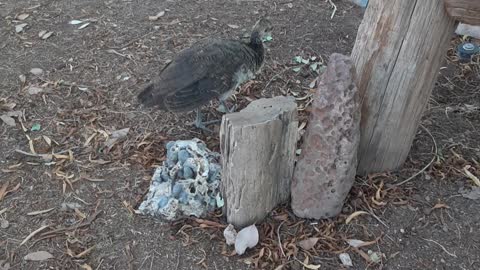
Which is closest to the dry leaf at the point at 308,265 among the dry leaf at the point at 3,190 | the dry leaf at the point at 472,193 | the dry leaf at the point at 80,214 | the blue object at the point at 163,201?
the blue object at the point at 163,201

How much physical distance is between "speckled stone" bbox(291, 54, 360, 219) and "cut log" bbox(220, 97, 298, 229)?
3.9 inches

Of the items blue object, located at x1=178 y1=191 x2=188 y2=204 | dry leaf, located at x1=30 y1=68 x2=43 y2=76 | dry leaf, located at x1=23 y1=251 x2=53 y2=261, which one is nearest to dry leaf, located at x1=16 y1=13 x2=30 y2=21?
dry leaf, located at x1=30 y1=68 x2=43 y2=76

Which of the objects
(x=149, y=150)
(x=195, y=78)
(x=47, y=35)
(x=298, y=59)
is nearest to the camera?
(x=195, y=78)

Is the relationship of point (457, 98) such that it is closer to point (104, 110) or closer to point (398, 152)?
point (398, 152)

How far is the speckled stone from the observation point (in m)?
2.85

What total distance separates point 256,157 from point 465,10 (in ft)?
3.95

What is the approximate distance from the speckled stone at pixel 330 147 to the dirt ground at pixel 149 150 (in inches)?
4.8

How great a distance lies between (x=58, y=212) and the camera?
3207mm

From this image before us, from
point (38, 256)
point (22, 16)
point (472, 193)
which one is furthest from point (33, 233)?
point (22, 16)

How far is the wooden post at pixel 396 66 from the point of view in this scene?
2793 mm

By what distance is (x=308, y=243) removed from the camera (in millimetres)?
2957

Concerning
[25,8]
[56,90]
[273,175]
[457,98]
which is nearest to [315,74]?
[457,98]

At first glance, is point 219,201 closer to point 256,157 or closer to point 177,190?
point 177,190

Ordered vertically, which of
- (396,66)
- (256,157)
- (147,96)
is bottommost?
(147,96)
